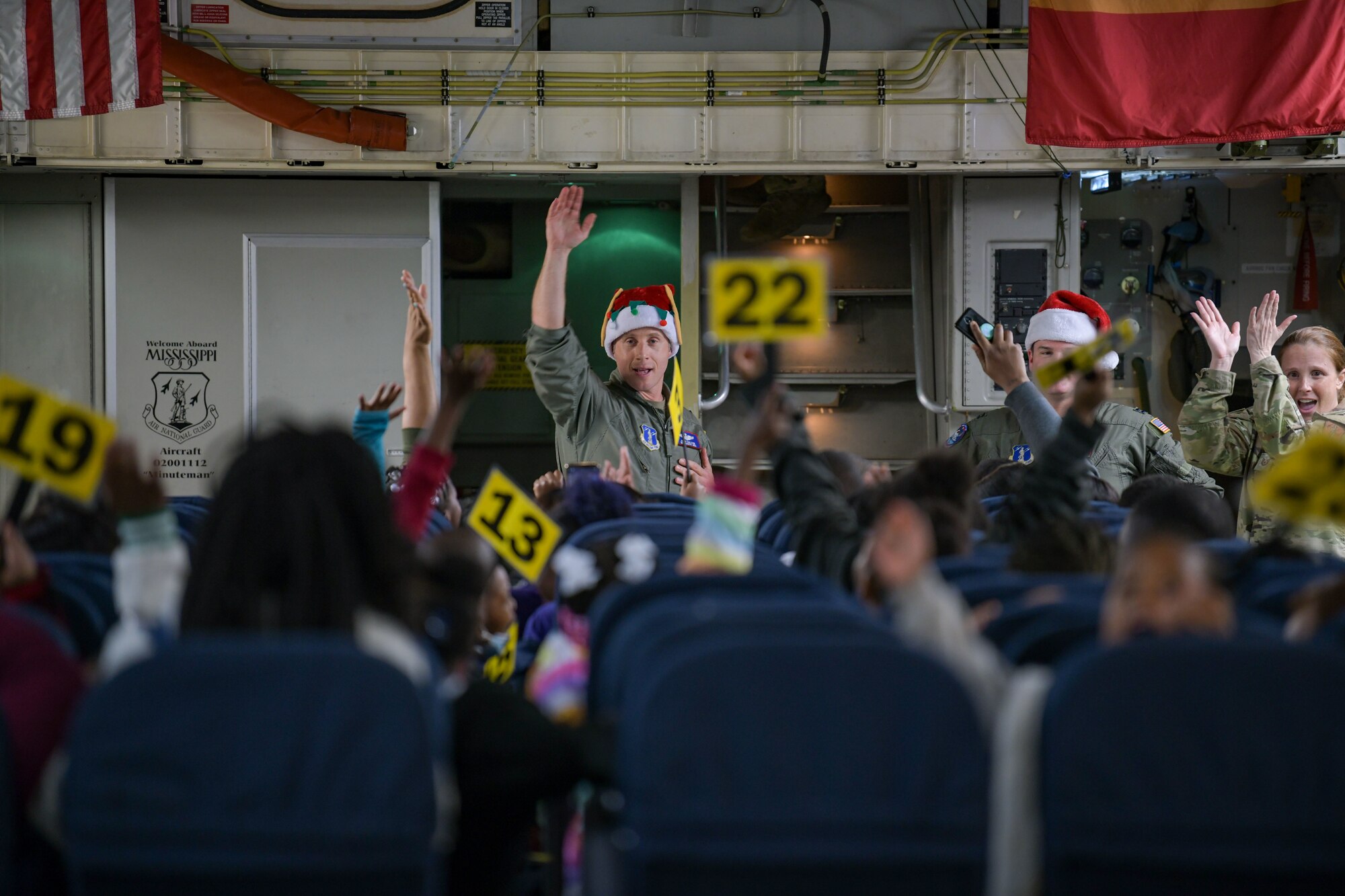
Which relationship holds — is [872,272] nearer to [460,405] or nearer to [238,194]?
[238,194]

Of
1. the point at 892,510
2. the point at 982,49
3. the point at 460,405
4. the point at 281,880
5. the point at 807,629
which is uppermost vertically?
the point at 982,49

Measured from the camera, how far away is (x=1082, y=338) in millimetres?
5836

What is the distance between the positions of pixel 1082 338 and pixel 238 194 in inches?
200

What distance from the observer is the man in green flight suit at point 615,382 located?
15.8ft

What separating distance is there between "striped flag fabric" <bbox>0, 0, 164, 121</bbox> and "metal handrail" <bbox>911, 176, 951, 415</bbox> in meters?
4.82

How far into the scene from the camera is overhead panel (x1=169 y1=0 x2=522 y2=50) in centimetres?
741

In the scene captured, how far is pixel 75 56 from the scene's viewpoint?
6.72m

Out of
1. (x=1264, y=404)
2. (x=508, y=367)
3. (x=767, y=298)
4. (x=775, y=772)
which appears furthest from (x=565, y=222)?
(x=508, y=367)

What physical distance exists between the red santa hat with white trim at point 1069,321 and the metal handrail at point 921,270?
2.36 meters

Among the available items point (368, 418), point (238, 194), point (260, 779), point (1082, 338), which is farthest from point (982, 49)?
point (260, 779)

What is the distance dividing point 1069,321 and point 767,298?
3612 millimetres

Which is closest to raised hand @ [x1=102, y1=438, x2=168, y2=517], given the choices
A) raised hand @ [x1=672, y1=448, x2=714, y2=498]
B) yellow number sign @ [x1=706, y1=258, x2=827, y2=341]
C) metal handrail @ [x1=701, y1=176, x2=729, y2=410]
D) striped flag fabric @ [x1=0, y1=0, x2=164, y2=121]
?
yellow number sign @ [x1=706, y1=258, x2=827, y2=341]

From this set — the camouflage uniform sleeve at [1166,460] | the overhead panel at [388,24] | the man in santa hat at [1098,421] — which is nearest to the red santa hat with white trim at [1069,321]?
the man in santa hat at [1098,421]

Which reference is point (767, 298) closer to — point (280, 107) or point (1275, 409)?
point (1275, 409)
